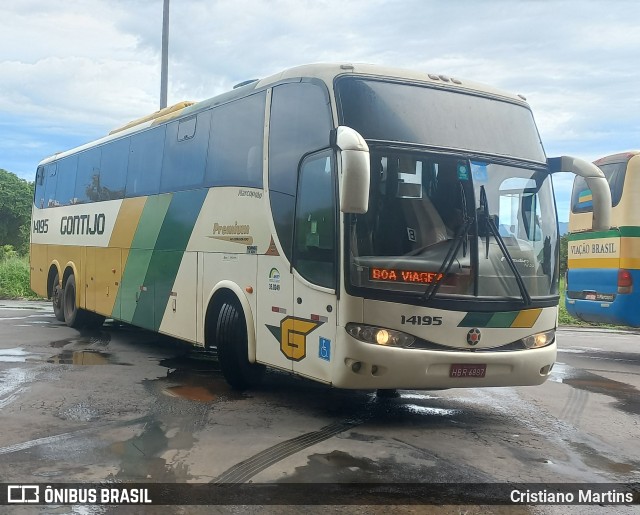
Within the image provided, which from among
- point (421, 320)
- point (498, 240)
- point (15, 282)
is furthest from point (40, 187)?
point (498, 240)

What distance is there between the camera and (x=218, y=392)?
28.5 ft

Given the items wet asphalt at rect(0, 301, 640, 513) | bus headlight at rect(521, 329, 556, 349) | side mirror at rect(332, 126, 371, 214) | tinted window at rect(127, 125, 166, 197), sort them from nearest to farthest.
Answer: wet asphalt at rect(0, 301, 640, 513) → side mirror at rect(332, 126, 371, 214) → bus headlight at rect(521, 329, 556, 349) → tinted window at rect(127, 125, 166, 197)

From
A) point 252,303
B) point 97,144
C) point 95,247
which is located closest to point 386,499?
point 252,303

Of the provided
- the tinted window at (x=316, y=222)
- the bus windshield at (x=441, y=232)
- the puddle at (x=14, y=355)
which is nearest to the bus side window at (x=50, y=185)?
the puddle at (x=14, y=355)

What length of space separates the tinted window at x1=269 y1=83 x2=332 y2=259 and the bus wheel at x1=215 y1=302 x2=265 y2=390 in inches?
Answer: 52.5

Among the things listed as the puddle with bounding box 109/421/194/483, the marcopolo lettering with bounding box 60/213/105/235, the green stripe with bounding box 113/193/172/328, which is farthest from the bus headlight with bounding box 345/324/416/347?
the marcopolo lettering with bounding box 60/213/105/235

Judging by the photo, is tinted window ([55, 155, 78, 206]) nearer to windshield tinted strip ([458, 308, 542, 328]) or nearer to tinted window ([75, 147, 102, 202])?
tinted window ([75, 147, 102, 202])

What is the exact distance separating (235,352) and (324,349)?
75.2 inches

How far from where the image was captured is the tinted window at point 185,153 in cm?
994

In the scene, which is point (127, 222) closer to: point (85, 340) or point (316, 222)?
point (85, 340)

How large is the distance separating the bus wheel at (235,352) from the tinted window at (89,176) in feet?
19.7

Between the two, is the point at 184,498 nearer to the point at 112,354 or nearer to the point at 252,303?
the point at 252,303

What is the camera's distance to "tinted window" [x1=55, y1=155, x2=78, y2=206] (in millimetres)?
15453

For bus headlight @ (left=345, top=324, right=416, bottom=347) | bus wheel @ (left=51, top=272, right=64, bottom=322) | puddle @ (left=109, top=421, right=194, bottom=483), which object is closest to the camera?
puddle @ (left=109, top=421, right=194, bottom=483)
